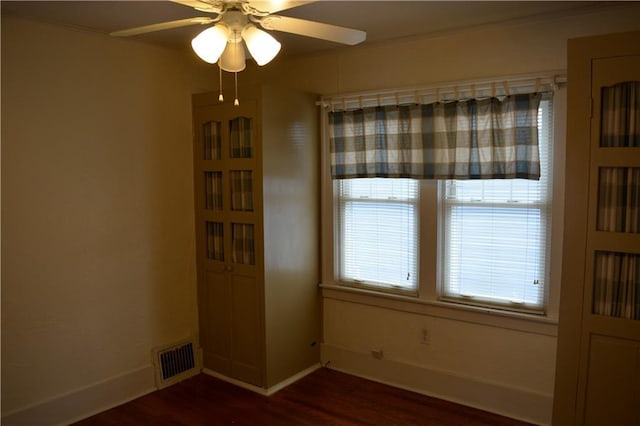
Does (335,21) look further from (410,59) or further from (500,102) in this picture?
(500,102)

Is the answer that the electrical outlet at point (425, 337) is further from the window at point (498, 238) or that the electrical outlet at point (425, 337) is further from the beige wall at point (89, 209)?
the beige wall at point (89, 209)

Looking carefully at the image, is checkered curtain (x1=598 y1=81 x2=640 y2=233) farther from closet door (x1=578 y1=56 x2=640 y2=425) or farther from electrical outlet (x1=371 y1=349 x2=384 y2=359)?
electrical outlet (x1=371 y1=349 x2=384 y2=359)

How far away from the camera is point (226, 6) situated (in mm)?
1951

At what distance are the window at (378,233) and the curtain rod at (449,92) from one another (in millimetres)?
582

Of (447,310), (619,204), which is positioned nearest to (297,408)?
(447,310)

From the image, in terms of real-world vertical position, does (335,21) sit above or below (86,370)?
above

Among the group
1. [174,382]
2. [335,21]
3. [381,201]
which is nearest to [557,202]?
[381,201]

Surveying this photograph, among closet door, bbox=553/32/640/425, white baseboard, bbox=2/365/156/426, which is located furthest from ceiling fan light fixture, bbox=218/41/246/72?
white baseboard, bbox=2/365/156/426

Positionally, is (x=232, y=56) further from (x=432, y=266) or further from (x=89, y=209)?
(x=432, y=266)

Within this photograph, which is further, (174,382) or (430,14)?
(174,382)

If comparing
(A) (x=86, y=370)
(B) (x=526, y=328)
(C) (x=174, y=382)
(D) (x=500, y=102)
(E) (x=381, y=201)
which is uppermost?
(D) (x=500, y=102)

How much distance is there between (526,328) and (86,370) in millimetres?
2951

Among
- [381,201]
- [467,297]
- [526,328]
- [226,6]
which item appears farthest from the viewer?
[381,201]

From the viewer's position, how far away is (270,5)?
6.16 ft
